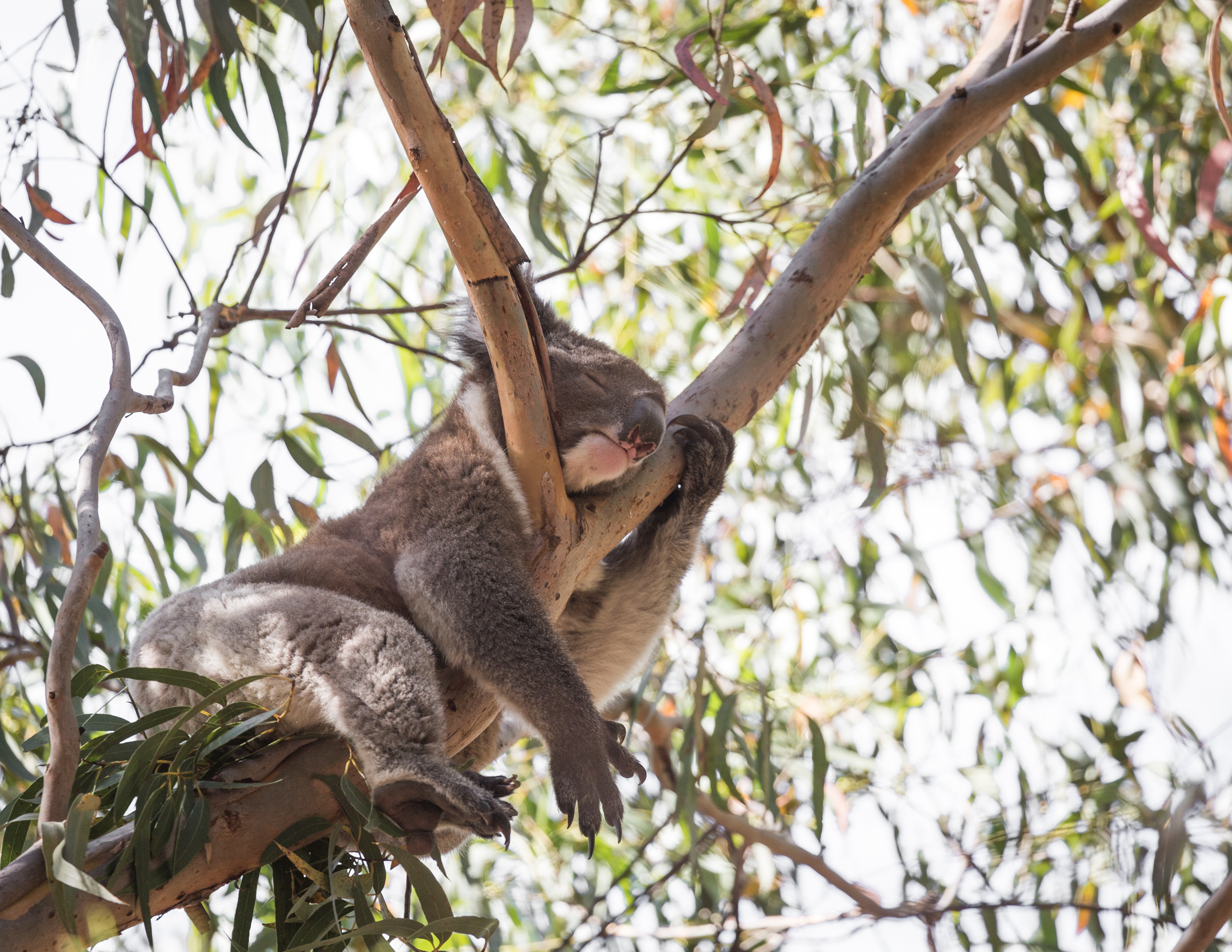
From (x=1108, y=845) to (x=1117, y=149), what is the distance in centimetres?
247

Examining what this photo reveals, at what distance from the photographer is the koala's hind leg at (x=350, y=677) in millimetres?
1383

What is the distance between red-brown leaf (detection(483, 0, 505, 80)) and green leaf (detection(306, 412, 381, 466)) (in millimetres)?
→ 944

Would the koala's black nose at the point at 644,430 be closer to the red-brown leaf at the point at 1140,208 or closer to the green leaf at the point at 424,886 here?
the green leaf at the point at 424,886

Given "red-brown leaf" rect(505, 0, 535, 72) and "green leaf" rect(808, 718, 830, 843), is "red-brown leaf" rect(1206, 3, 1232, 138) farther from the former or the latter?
"green leaf" rect(808, 718, 830, 843)

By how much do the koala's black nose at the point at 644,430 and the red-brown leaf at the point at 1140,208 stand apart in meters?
1.33

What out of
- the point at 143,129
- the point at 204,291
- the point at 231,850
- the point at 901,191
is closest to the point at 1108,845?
the point at 901,191

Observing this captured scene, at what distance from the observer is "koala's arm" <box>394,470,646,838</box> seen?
148 cm

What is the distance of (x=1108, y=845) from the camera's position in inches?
101

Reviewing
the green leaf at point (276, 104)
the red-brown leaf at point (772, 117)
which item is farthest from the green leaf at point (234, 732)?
the red-brown leaf at point (772, 117)

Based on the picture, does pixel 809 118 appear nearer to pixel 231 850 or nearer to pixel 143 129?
pixel 143 129

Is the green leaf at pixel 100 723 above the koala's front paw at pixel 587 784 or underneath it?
above

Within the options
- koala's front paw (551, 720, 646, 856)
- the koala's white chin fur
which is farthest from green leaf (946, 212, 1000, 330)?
koala's front paw (551, 720, 646, 856)

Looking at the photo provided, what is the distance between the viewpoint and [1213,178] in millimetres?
2490

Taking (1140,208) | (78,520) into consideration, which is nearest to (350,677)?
(78,520)
